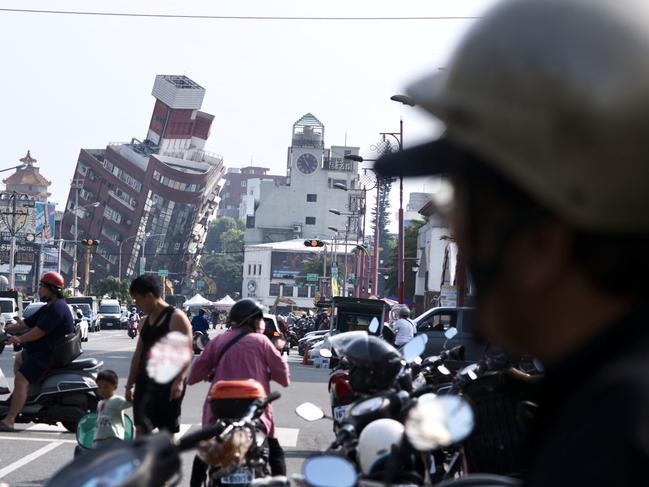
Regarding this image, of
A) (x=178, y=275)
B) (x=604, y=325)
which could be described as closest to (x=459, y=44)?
(x=604, y=325)

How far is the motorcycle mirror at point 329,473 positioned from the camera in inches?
105

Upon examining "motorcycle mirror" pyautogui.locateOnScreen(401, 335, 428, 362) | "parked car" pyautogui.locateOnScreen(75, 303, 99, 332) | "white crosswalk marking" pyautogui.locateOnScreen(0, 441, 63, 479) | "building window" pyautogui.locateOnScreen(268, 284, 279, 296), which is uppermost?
"building window" pyautogui.locateOnScreen(268, 284, 279, 296)

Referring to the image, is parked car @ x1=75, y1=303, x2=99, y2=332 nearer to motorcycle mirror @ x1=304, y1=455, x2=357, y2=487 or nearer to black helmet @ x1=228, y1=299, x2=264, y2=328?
black helmet @ x1=228, y1=299, x2=264, y2=328

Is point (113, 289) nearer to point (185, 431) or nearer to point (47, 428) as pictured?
point (47, 428)

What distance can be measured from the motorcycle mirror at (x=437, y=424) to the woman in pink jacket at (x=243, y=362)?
216 inches

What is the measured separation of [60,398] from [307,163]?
6614 inches

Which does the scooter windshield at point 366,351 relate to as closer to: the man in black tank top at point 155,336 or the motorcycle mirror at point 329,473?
the man in black tank top at point 155,336

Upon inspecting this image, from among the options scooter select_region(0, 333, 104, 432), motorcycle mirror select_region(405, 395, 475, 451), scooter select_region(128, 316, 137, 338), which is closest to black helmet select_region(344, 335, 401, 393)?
motorcycle mirror select_region(405, 395, 475, 451)

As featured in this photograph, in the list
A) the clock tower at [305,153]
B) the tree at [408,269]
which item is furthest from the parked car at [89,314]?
the clock tower at [305,153]

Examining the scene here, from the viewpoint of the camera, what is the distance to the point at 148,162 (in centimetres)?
15388

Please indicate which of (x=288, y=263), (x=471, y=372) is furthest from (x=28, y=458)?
(x=288, y=263)

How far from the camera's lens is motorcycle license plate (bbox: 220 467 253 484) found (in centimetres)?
660

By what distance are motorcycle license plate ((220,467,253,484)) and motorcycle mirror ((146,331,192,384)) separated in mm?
3963

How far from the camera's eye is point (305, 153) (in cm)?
18138
